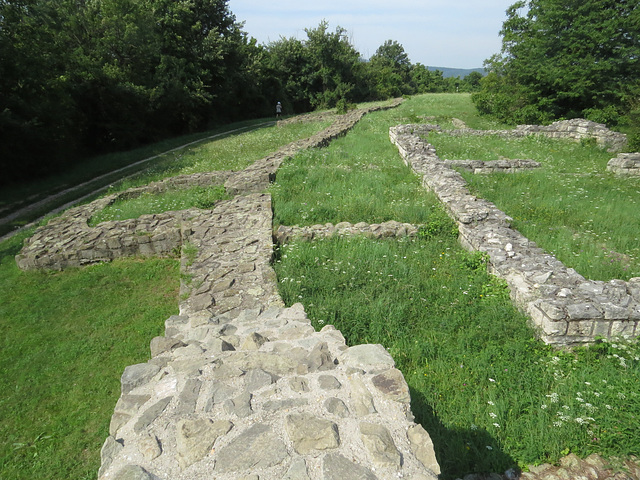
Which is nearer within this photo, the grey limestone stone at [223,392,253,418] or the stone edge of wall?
the grey limestone stone at [223,392,253,418]

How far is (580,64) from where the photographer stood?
18484 mm

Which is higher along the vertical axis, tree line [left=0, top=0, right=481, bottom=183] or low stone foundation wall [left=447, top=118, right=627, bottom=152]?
tree line [left=0, top=0, right=481, bottom=183]

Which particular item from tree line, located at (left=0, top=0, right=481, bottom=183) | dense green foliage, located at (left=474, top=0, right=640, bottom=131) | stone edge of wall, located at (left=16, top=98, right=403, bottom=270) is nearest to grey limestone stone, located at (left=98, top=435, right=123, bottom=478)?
stone edge of wall, located at (left=16, top=98, right=403, bottom=270)

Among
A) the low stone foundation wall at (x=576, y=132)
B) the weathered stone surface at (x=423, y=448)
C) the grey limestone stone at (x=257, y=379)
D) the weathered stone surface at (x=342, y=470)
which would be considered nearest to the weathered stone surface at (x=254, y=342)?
the grey limestone stone at (x=257, y=379)

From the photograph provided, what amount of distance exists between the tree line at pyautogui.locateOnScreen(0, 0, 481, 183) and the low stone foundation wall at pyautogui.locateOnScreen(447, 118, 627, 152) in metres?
13.5

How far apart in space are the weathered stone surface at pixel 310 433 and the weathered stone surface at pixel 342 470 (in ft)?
0.29

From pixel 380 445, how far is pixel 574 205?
8233 mm

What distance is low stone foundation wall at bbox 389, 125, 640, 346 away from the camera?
14.1 feet

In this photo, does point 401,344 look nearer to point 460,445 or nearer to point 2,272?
point 460,445

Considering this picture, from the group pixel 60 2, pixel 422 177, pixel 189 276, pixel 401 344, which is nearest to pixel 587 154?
pixel 422 177

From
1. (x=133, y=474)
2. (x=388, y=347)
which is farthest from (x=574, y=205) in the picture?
(x=133, y=474)

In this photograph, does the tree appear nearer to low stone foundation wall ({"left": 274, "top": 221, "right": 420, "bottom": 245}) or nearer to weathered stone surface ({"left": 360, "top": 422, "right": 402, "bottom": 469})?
low stone foundation wall ({"left": 274, "top": 221, "right": 420, "bottom": 245})

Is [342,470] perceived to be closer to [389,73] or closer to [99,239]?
[99,239]

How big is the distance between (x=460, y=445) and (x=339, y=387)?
49.7 inches
